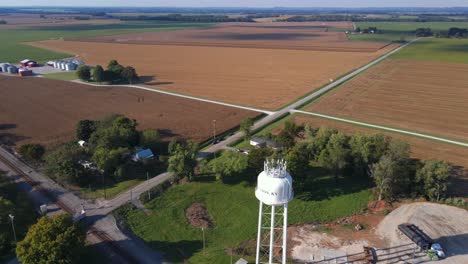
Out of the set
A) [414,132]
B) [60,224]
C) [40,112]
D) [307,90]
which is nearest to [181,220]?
[60,224]

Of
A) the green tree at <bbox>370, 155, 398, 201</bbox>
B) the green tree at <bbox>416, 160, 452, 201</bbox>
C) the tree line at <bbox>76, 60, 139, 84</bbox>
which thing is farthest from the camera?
the tree line at <bbox>76, 60, 139, 84</bbox>

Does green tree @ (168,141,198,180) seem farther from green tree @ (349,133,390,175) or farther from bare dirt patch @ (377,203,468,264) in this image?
bare dirt patch @ (377,203,468,264)

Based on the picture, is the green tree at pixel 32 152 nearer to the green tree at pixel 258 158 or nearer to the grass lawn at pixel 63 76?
the green tree at pixel 258 158

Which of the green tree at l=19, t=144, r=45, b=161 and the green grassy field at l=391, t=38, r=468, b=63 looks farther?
the green grassy field at l=391, t=38, r=468, b=63

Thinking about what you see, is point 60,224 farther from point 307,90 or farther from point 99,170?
point 307,90

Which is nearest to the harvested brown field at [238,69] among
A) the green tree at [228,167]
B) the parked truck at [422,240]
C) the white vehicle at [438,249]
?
the green tree at [228,167]

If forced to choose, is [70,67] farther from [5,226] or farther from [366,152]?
[366,152]

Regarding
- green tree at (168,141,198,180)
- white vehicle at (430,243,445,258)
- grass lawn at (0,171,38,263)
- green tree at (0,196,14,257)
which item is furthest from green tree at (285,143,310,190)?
green tree at (0,196,14,257)
